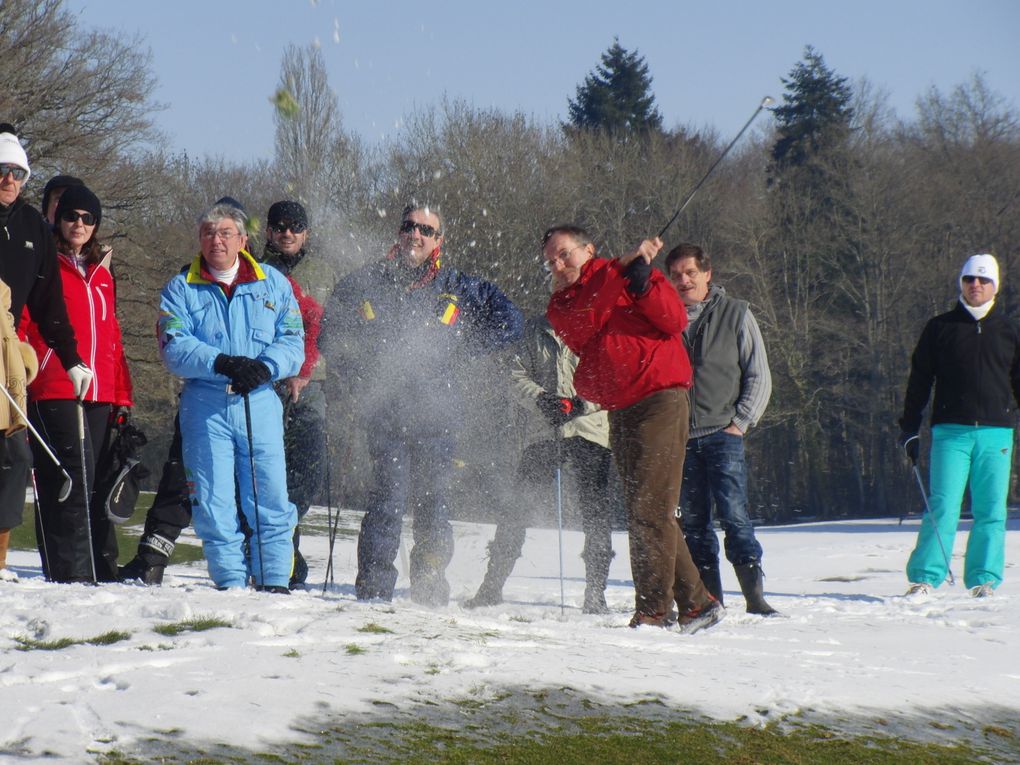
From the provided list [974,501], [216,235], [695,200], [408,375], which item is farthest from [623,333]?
[695,200]

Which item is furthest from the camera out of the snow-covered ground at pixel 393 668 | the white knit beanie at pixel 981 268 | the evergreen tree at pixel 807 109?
the evergreen tree at pixel 807 109

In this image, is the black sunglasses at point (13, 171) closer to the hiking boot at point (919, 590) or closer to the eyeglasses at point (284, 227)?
the eyeglasses at point (284, 227)

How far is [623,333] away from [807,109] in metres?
42.2

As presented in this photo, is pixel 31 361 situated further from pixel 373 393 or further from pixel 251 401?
pixel 373 393

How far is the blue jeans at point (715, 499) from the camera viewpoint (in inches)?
257

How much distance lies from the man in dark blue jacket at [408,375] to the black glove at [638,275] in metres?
1.12

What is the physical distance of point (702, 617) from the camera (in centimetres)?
564

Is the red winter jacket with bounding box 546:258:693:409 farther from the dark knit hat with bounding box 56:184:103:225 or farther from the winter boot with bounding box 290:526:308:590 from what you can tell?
the dark knit hat with bounding box 56:184:103:225

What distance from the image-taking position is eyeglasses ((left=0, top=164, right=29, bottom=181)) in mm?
5535

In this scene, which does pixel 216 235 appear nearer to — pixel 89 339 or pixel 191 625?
pixel 89 339

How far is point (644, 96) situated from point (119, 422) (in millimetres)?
47034

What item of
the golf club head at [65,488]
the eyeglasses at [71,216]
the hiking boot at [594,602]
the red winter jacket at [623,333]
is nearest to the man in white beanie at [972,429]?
the hiking boot at [594,602]

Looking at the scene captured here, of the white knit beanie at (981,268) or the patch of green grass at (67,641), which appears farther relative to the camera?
the white knit beanie at (981,268)

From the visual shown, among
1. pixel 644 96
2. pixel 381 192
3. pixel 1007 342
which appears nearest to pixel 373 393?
pixel 1007 342
